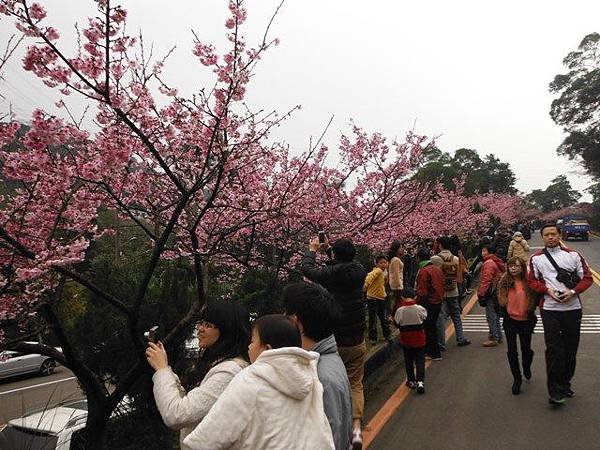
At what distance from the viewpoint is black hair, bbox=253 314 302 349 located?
2.05m

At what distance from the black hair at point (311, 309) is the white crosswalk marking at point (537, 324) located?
7.78 m

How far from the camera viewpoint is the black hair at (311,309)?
104 inches

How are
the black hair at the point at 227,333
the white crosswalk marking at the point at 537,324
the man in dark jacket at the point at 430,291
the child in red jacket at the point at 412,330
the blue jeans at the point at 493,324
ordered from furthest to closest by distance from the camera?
1. the white crosswalk marking at the point at 537,324
2. the blue jeans at the point at 493,324
3. the man in dark jacket at the point at 430,291
4. the child in red jacket at the point at 412,330
5. the black hair at the point at 227,333

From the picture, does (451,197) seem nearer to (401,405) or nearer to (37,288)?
(401,405)

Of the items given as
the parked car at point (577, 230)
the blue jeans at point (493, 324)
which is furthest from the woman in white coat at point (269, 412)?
the parked car at point (577, 230)

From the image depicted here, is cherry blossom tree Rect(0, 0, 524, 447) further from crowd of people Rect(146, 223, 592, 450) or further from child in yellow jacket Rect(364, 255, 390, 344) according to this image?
child in yellow jacket Rect(364, 255, 390, 344)

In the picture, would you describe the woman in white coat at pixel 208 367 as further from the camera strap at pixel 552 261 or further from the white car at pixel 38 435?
the camera strap at pixel 552 261

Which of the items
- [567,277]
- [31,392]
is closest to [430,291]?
[567,277]

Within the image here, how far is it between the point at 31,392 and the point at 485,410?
1339 centimetres

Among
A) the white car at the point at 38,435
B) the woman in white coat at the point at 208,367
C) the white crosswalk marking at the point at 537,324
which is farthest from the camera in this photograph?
the white crosswalk marking at the point at 537,324

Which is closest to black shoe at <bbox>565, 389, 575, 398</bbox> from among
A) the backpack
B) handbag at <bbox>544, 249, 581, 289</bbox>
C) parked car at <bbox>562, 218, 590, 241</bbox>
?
handbag at <bbox>544, 249, 581, 289</bbox>

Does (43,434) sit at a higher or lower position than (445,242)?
lower

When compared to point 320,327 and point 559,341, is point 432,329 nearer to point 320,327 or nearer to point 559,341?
point 559,341

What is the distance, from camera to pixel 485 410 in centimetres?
529
